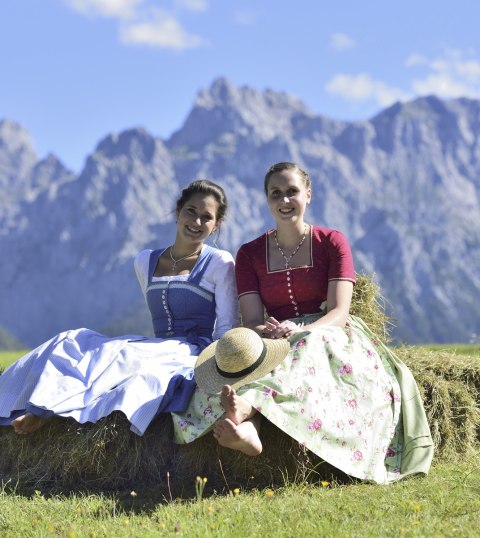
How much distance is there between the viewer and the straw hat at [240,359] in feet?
15.8

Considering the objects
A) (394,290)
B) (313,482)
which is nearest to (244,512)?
(313,482)

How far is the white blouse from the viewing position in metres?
6.25

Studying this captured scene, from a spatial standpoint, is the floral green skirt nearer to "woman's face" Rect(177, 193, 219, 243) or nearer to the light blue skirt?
the light blue skirt

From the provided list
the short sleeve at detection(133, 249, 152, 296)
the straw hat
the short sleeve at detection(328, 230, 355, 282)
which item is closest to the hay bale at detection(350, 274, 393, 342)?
the short sleeve at detection(328, 230, 355, 282)

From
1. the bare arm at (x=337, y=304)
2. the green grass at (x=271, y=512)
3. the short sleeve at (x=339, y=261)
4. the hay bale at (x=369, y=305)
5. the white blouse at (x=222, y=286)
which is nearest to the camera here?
the green grass at (x=271, y=512)

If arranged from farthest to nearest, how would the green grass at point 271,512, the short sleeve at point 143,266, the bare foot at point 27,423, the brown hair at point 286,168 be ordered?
the short sleeve at point 143,266 → the brown hair at point 286,168 → the bare foot at point 27,423 → the green grass at point 271,512

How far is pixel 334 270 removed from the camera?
5.87 m

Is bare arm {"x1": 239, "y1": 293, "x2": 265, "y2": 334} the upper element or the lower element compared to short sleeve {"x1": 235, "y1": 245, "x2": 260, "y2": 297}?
lower

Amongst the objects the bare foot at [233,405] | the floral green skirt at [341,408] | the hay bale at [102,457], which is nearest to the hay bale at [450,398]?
the floral green skirt at [341,408]

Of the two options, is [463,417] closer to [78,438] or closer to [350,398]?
[350,398]

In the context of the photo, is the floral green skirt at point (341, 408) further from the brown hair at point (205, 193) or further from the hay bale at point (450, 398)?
the brown hair at point (205, 193)

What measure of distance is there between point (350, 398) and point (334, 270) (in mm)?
1130

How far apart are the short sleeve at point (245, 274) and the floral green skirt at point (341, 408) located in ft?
2.98

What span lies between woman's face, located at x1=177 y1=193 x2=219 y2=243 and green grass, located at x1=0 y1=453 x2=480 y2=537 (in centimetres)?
232
